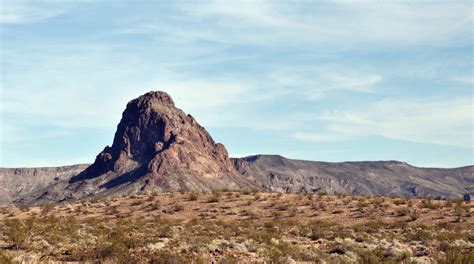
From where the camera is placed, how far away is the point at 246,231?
99.3 ft

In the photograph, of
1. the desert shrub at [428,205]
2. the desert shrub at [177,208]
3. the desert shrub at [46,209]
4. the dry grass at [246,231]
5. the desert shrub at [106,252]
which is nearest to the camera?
the desert shrub at [106,252]

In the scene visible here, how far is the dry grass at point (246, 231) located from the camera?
20380 mm

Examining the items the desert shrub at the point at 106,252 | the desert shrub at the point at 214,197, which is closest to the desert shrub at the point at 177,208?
the desert shrub at the point at 214,197

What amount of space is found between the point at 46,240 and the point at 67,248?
237 centimetres

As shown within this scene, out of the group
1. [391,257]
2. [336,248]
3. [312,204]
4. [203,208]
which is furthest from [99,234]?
[312,204]

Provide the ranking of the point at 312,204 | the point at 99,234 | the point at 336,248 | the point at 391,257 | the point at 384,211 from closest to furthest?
1. the point at 391,257
2. the point at 336,248
3. the point at 99,234
4. the point at 384,211
5. the point at 312,204

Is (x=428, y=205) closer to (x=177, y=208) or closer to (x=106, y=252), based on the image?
(x=177, y=208)

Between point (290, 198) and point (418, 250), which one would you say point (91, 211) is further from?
point (418, 250)

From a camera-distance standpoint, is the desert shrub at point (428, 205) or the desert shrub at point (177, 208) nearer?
the desert shrub at point (428, 205)

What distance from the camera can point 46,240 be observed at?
23703 millimetres

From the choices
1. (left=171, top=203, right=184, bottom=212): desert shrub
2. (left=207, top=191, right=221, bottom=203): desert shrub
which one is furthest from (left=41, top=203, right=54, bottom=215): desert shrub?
(left=207, top=191, right=221, bottom=203): desert shrub

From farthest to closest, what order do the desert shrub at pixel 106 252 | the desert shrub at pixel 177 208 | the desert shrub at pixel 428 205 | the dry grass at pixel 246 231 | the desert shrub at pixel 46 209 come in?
1. the desert shrub at pixel 46 209
2. the desert shrub at pixel 177 208
3. the desert shrub at pixel 428 205
4. the dry grass at pixel 246 231
5. the desert shrub at pixel 106 252

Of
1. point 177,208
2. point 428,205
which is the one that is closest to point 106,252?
point 177,208

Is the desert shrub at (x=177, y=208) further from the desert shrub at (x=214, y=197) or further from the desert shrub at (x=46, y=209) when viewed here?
the desert shrub at (x=46, y=209)
